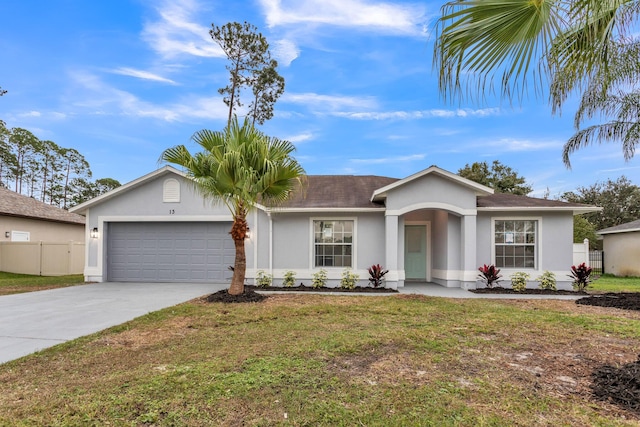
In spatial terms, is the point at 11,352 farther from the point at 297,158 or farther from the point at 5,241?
the point at 5,241

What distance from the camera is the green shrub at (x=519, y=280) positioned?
10664mm

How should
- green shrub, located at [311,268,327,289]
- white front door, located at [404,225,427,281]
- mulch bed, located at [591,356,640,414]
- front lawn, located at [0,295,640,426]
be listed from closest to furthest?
front lawn, located at [0,295,640,426], mulch bed, located at [591,356,640,414], green shrub, located at [311,268,327,289], white front door, located at [404,225,427,281]

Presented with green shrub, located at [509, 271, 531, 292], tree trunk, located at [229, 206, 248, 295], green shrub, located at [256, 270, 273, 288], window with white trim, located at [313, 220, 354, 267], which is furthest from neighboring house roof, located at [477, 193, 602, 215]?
tree trunk, located at [229, 206, 248, 295]

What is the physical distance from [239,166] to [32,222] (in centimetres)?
1725

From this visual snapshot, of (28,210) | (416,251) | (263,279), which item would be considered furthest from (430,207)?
(28,210)

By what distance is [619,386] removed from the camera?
348cm

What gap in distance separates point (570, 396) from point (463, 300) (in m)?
5.63

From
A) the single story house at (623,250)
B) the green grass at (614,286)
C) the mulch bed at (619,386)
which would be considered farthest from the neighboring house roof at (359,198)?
the single story house at (623,250)

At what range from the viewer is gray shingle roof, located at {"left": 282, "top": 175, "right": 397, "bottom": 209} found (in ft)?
37.7

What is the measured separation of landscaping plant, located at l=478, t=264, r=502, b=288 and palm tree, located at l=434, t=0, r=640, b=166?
8555 mm

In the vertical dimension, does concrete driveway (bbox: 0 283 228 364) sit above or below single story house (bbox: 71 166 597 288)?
below

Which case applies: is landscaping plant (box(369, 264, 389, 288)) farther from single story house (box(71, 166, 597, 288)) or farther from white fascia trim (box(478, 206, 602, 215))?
white fascia trim (box(478, 206, 602, 215))

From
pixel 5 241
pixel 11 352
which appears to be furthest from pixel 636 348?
pixel 5 241

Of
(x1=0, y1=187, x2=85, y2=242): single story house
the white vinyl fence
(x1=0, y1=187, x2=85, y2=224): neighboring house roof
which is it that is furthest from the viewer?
(x1=0, y1=187, x2=85, y2=224): neighboring house roof
